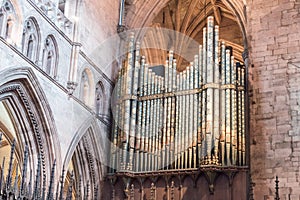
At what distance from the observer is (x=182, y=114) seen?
14.3 m

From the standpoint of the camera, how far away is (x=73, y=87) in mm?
12961

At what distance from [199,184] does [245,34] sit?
4385 mm

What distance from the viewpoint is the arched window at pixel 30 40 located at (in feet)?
38.0

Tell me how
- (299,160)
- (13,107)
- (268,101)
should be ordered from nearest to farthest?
(13,107) < (299,160) < (268,101)

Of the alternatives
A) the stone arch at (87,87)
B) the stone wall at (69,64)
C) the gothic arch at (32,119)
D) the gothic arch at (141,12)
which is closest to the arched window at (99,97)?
the stone wall at (69,64)

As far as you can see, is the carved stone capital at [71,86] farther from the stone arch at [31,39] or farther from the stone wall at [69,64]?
the stone arch at [31,39]

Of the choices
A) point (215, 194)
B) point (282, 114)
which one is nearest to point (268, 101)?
point (282, 114)

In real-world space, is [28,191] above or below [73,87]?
below

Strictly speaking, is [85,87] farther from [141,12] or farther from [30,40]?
[141,12]

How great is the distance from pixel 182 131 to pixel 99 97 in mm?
2517

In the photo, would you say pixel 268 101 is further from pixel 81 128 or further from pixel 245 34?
pixel 81 128

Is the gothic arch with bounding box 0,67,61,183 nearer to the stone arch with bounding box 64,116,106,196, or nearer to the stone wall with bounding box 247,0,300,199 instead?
the stone arch with bounding box 64,116,106,196

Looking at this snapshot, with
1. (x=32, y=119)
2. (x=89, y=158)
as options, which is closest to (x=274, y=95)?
(x=89, y=158)

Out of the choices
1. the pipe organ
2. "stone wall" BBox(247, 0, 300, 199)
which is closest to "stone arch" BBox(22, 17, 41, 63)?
the pipe organ
